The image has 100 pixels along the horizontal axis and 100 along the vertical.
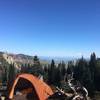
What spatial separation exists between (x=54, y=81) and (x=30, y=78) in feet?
303

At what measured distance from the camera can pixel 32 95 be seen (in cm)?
2348

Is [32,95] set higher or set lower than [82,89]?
lower

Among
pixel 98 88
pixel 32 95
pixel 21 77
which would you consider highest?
pixel 21 77

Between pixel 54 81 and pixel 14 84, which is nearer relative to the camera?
pixel 14 84

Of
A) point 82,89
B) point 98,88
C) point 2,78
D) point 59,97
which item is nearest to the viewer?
point 82,89

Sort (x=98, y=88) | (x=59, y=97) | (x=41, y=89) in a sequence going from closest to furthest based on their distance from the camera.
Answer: (x=59, y=97), (x=41, y=89), (x=98, y=88)

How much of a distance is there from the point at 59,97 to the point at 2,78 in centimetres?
13111

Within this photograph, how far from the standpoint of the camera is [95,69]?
380 feet

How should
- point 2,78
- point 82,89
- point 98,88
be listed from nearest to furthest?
point 82,89 → point 98,88 → point 2,78

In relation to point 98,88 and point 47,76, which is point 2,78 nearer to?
point 47,76

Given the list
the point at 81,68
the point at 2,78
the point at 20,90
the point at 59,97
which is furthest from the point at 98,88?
the point at 59,97

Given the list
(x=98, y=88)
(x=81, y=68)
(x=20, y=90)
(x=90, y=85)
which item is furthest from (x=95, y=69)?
(x=20, y=90)

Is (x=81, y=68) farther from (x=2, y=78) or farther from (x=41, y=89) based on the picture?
(x=41, y=89)

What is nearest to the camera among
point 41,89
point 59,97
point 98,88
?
point 59,97
